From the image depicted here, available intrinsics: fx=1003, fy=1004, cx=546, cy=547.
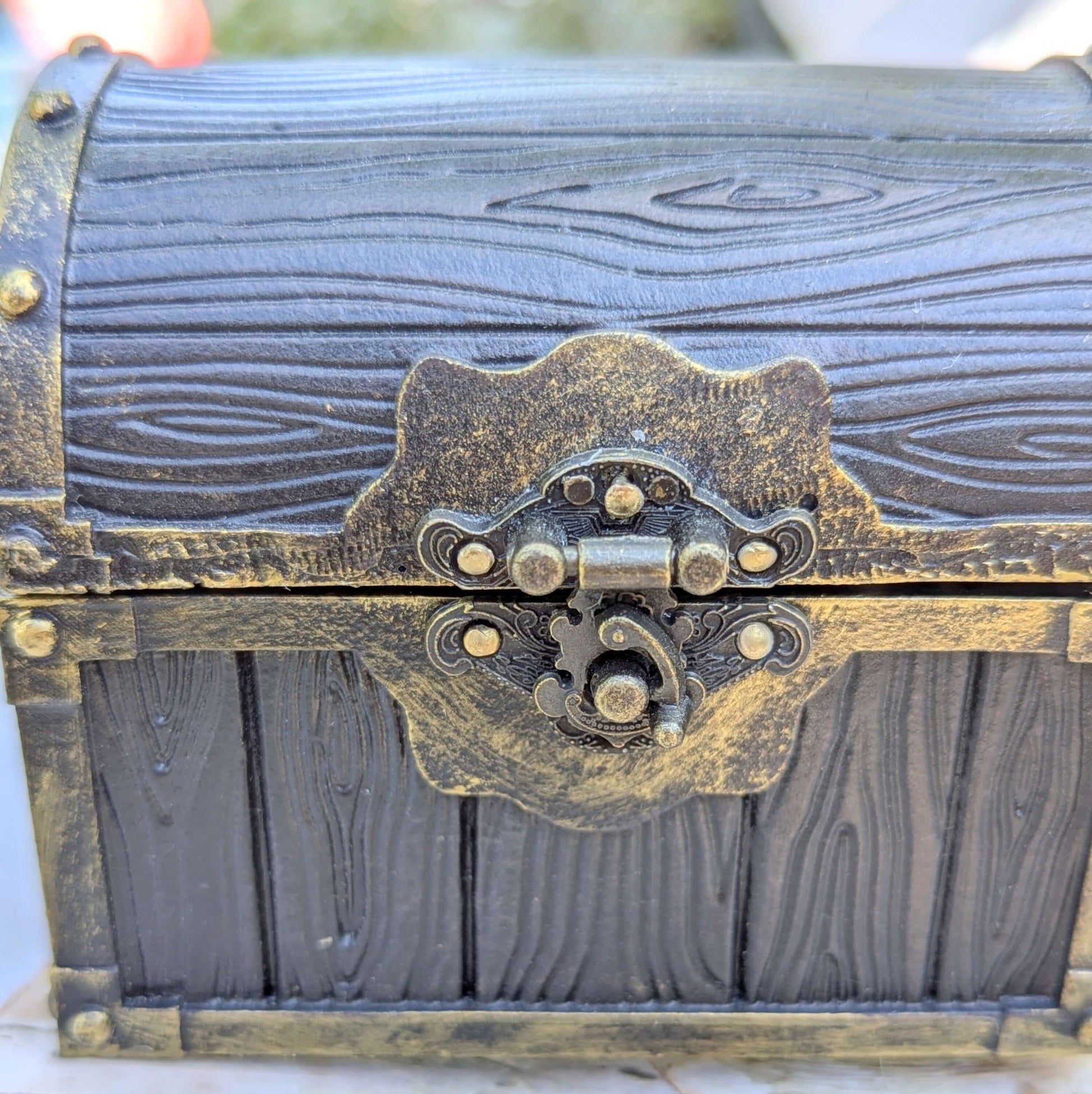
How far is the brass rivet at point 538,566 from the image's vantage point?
789mm

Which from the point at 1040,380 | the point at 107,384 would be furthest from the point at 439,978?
the point at 1040,380

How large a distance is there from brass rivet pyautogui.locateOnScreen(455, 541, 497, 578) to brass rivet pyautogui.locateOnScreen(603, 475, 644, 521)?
0.11 m

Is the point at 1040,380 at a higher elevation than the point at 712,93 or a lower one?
lower

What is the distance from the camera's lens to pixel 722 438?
0.82 metres

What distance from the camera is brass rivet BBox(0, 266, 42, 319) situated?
83cm

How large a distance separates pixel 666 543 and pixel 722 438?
0.33 ft

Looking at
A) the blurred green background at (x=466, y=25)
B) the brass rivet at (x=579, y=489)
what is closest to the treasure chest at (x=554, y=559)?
the brass rivet at (x=579, y=489)

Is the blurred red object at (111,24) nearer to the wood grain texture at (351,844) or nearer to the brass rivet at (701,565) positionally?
the wood grain texture at (351,844)

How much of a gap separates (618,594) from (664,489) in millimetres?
99

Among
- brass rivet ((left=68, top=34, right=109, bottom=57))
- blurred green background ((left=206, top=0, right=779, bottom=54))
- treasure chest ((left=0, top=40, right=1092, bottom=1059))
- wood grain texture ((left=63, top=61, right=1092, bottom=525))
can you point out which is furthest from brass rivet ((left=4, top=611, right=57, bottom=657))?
blurred green background ((left=206, top=0, right=779, bottom=54))

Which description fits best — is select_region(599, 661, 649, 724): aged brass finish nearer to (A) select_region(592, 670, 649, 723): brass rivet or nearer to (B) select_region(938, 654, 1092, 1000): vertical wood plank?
(A) select_region(592, 670, 649, 723): brass rivet

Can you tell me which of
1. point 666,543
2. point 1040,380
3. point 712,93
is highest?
point 712,93

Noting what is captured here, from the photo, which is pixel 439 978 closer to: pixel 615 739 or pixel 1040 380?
pixel 615 739

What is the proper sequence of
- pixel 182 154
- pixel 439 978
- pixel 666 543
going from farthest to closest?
pixel 439 978 < pixel 182 154 < pixel 666 543
